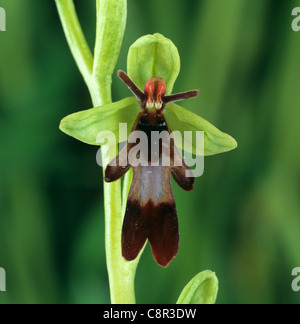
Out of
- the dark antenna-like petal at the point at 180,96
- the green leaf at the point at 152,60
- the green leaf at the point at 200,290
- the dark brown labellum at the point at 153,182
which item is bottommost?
the green leaf at the point at 200,290

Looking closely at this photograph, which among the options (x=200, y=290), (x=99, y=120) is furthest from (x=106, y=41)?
(x=200, y=290)

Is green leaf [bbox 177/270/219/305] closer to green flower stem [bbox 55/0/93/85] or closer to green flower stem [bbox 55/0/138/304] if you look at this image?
green flower stem [bbox 55/0/138/304]

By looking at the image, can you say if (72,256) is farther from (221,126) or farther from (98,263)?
(221,126)

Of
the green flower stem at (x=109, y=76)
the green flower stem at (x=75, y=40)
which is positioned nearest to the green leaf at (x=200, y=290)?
the green flower stem at (x=109, y=76)

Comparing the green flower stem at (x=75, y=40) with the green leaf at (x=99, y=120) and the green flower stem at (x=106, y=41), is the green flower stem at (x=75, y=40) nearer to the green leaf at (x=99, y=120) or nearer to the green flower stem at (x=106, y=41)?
the green flower stem at (x=106, y=41)

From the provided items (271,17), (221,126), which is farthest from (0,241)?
(271,17)
